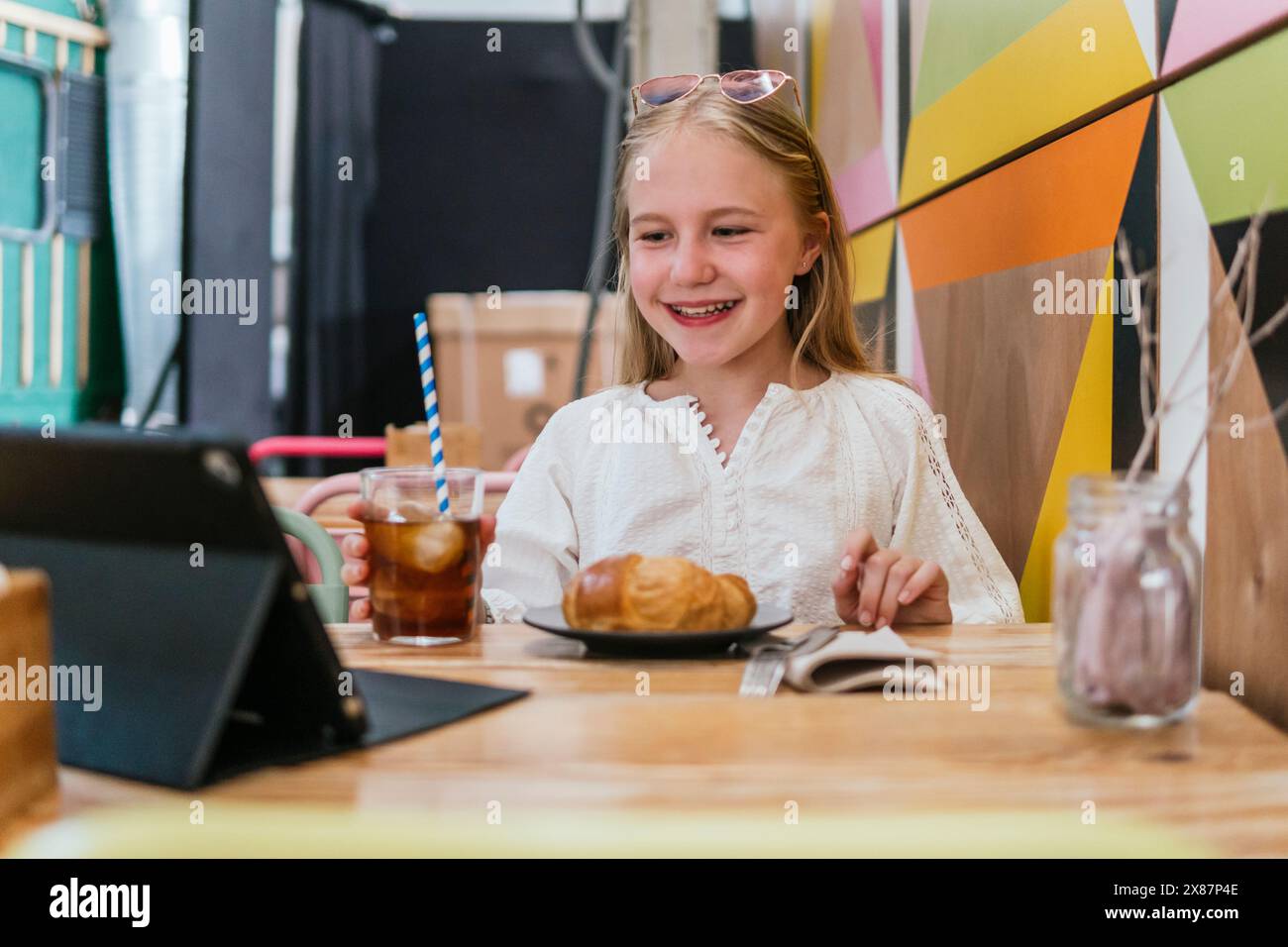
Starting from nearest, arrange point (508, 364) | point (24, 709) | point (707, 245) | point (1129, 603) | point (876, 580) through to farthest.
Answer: point (24, 709) < point (1129, 603) < point (876, 580) < point (707, 245) < point (508, 364)

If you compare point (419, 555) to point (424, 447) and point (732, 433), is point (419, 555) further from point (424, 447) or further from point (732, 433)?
point (424, 447)

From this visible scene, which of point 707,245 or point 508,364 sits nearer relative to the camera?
point 707,245

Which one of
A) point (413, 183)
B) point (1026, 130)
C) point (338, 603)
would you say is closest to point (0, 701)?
point (338, 603)

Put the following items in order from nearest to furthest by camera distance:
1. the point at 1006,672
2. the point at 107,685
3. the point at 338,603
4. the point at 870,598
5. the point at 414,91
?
the point at 107,685 → the point at 1006,672 → the point at 870,598 → the point at 338,603 → the point at 414,91

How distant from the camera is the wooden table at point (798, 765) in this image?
25.3 inches

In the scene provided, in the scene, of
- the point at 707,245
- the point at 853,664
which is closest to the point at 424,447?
the point at 707,245

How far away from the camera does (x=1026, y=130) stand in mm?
1653

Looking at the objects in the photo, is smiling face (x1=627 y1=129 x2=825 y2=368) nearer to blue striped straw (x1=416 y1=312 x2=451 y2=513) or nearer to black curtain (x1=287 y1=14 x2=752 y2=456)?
blue striped straw (x1=416 y1=312 x2=451 y2=513)

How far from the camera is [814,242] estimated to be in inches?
72.3

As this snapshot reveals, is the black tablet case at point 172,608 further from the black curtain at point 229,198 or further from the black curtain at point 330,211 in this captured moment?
the black curtain at point 330,211

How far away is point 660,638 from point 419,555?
0.79 feet
